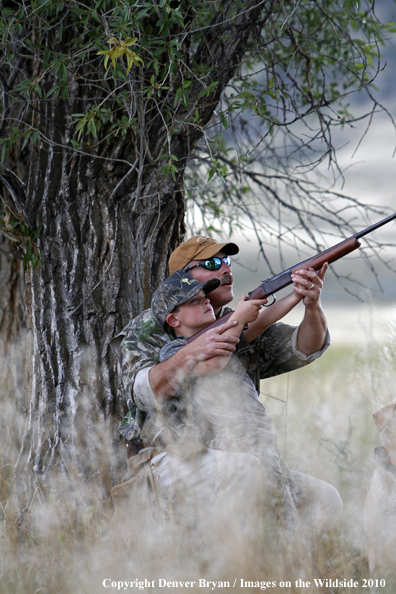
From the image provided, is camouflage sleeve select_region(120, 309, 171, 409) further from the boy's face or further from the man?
the boy's face

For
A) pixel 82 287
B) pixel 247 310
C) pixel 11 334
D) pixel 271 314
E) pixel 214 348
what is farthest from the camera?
pixel 11 334

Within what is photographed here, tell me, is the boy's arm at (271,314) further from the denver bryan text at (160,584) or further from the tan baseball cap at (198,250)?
the denver bryan text at (160,584)

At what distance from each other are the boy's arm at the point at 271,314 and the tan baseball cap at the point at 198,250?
1.41ft

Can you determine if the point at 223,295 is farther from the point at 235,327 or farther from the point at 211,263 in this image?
the point at 235,327

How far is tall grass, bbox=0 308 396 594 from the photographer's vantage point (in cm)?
204

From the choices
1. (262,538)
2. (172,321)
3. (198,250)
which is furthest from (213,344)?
(262,538)

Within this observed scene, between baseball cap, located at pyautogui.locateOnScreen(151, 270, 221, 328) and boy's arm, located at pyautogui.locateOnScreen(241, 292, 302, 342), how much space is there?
1.02 feet

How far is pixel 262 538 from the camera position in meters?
2.10

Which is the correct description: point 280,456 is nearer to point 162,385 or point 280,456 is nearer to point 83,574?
point 162,385

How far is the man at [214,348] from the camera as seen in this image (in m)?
2.37

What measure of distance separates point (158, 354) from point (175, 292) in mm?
371

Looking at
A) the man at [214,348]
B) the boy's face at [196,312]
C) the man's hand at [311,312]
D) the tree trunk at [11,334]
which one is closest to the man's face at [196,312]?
the boy's face at [196,312]

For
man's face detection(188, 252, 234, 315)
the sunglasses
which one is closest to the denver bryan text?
man's face detection(188, 252, 234, 315)

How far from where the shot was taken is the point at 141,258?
3.68 metres
